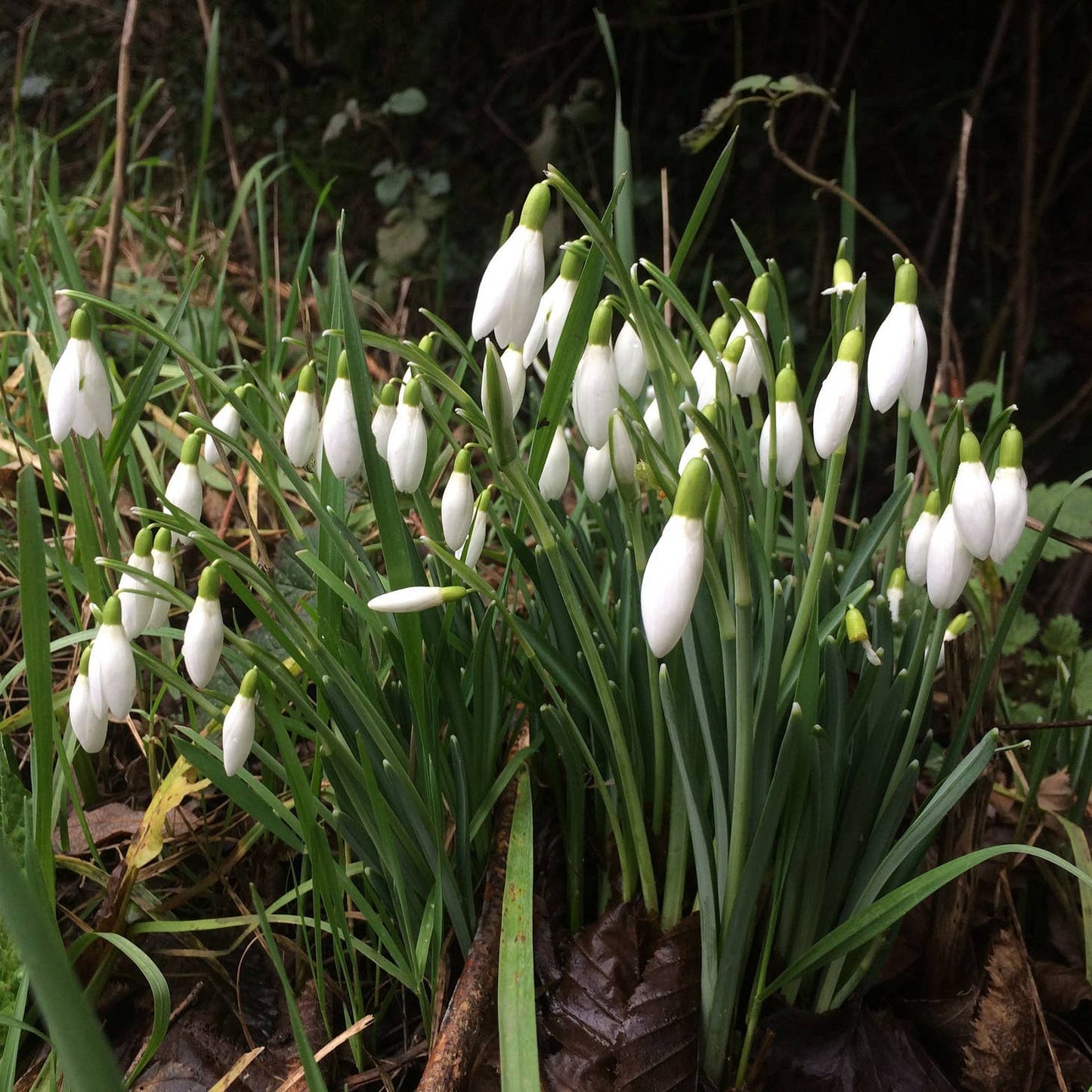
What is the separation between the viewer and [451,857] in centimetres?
120

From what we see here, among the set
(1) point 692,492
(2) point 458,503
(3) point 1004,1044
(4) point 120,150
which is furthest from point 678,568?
(4) point 120,150

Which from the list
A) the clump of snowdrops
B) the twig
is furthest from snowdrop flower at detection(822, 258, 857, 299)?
the twig


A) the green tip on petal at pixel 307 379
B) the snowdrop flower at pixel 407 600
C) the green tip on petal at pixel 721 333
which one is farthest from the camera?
the green tip on petal at pixel 721 333

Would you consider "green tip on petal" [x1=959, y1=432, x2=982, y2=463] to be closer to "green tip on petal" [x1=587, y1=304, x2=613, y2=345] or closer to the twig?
"green tip on petal" [x1=587, y1=304, x2=613, y2=345]

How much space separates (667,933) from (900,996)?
0.40m

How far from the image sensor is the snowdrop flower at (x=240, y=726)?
918mm

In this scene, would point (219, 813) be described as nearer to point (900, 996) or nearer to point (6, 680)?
point (6, 680)

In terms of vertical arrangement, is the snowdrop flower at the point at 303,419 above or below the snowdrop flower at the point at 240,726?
above

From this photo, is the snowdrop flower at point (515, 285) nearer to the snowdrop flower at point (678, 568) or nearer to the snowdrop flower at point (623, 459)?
the snowdrop flower at point (623, 459)

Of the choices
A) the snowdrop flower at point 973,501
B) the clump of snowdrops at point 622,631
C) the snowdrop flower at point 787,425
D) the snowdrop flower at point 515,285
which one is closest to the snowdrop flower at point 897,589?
the clump of snowdrops at point 622,631

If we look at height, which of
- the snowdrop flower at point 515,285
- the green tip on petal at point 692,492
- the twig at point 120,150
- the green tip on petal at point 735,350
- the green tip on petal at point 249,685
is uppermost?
the twig at point 120,150

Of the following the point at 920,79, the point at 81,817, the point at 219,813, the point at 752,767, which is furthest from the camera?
the point at 920,79

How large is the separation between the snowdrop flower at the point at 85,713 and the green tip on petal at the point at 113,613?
0.18ft

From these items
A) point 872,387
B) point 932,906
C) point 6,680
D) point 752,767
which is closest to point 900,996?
point 932,906
